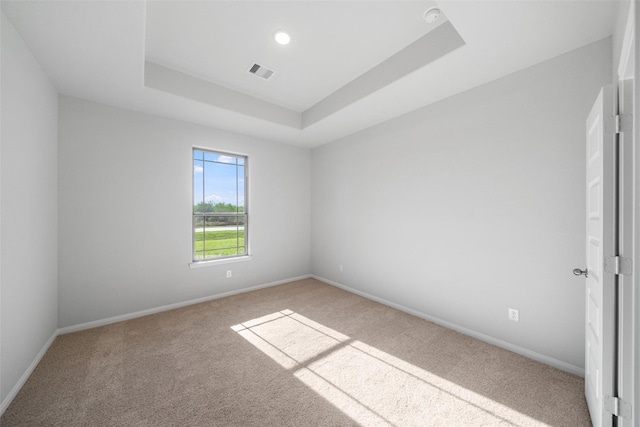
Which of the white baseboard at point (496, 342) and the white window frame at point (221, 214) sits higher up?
the white window frame at point (221, 214)

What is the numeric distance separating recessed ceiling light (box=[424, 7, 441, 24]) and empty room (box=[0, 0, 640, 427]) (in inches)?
0.7

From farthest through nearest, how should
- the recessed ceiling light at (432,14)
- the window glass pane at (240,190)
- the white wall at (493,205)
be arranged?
the window glass pane at (240,190), the white wall at (493,205), the recessed ceiling light at (432,14)

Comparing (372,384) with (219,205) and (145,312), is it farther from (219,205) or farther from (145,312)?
(219,205)

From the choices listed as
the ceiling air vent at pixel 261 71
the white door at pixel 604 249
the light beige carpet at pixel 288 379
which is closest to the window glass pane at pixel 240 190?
the ceiling air vent at pixel 261 71

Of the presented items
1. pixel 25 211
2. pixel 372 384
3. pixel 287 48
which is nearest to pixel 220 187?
pixel 25 211

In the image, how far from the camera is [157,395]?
185 cm

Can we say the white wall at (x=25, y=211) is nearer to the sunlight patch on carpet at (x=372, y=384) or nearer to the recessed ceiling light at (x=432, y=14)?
the sunlight patch on carpet at (x=372, y=384)

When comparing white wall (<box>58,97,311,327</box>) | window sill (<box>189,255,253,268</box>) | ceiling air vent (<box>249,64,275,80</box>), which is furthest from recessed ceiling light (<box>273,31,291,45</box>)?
window sill (<box>189,255,253,268</box>)

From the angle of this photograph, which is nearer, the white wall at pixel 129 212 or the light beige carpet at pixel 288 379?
the light beige carpet at pixel 288 379

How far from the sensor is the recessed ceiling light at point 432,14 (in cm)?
194

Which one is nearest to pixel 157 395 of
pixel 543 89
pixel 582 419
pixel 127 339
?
pixel 127 339

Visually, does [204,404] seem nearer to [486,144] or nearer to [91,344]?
[91,344]

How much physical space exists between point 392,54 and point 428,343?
2.91 meters

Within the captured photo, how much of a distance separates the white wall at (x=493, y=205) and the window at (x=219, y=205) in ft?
6.69
